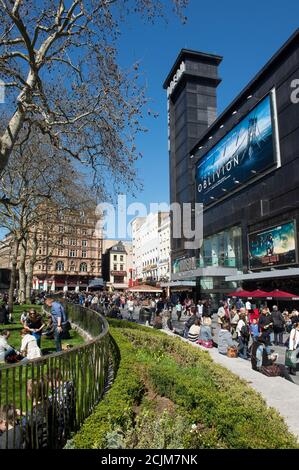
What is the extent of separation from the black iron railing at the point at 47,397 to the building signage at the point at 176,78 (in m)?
59.0

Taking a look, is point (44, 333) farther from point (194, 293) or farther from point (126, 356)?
point (194, 293)

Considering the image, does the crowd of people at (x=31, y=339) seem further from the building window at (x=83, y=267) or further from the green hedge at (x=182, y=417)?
the building window at (x=83, y=267)

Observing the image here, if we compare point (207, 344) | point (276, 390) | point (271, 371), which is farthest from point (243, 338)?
point (276, 390)

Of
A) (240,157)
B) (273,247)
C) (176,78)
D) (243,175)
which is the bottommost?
(273,247)

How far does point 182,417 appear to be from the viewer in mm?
5805

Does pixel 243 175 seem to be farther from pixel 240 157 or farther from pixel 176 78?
pixel 176 78

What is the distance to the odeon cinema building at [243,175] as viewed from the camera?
29.4 m

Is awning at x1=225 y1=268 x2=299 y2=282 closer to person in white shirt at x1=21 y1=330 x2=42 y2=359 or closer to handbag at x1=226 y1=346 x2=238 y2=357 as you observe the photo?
handbag at x1=226 y1=346 x2=238 y2=357

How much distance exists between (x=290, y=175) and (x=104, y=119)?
752 inches

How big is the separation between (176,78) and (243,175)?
31944 mm

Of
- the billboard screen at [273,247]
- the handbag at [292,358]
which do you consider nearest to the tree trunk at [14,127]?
the handbag at [292,358]

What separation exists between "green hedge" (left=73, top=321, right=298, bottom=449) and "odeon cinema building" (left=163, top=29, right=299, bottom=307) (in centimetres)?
1991

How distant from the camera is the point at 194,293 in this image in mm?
51281
